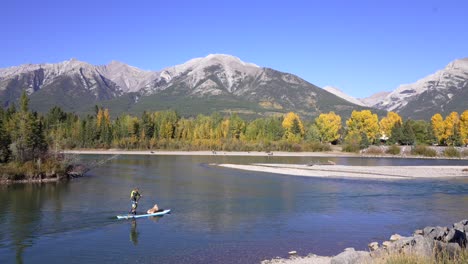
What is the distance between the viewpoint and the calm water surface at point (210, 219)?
1051 inches

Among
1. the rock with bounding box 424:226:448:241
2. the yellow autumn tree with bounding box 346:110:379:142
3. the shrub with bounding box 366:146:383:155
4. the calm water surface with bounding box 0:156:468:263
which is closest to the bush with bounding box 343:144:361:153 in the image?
the shrub with bounding box 366:146:383:155

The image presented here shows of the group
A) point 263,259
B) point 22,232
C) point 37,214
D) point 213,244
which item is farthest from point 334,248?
point 37,214

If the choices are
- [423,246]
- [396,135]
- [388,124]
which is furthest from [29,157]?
[388,124]

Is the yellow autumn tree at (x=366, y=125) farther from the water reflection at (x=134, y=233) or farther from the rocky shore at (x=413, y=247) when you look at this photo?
the rocky shore at (x=413, y=247)

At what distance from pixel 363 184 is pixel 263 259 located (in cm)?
4076

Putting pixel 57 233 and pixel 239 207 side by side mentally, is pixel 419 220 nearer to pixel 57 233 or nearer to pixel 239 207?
pixel 239 207

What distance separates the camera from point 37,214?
37719 millimetres

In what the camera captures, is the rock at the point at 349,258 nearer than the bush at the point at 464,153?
Yes

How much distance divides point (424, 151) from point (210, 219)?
12693cm

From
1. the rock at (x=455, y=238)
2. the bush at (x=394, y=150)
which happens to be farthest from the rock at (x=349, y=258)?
the bush at (x=394, y=150)

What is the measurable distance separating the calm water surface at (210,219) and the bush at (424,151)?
88676 millimetres

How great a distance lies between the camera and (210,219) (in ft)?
118

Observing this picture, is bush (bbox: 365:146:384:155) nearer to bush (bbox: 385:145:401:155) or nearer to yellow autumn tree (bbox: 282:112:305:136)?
bush (bbox: 385:145:401:155)

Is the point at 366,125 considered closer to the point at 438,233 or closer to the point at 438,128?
the point at 438,128
